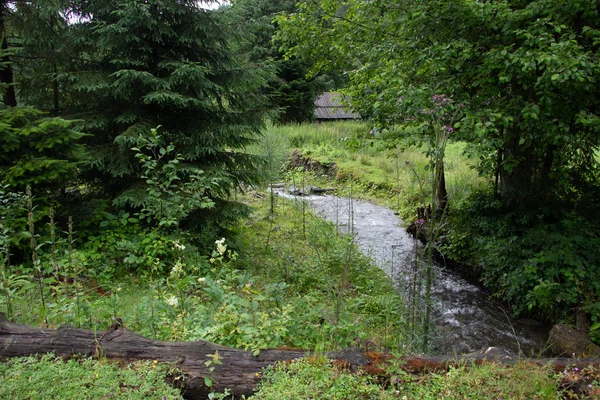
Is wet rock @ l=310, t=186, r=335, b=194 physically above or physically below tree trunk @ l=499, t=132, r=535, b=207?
below

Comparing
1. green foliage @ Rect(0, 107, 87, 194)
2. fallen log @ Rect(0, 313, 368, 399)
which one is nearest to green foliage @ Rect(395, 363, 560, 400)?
fallen log @ Rect(0, 313, 368, 399)

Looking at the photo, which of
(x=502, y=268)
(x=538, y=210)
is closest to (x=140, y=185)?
(x=502, y=268)

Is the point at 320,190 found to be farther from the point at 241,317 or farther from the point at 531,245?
the point at 241,317

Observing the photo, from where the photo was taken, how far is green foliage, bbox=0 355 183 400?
2.08 metres

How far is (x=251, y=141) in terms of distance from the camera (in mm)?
6180

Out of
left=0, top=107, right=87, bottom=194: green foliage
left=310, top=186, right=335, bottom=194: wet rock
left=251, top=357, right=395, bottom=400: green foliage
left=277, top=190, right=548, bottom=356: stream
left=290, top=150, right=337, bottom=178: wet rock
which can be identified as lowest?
left=277, top=190, right=548, bottom=356: stream

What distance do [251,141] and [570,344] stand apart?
4.76 m

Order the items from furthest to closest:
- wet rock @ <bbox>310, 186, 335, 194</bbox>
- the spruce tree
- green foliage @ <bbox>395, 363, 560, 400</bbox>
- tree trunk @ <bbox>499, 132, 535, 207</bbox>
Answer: wet rock @ <bbox>310, 186, 335, 194</bbox> < tree trunk @ <bbox>499, 132, 535, 207</bbox> < the spruce tree < green foliage @ <bbox>395, 363, 560, 400</bbox>

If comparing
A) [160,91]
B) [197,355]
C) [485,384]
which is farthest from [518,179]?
[197,355]

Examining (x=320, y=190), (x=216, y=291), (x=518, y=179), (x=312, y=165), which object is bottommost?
(x=320, y=190)

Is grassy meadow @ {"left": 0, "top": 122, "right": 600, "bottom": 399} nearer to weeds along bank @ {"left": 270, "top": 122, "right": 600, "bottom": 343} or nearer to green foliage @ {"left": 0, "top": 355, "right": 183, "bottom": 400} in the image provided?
green foliage @ {"left": 0, "top": 355, "right": 183, "bottom": 400}

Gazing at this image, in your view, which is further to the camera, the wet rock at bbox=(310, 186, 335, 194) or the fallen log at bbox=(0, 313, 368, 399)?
the wet rock at bbox=(310, 186, 335, 194)

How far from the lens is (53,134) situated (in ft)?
14.3

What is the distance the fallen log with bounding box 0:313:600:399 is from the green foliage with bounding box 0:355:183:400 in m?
0.08
